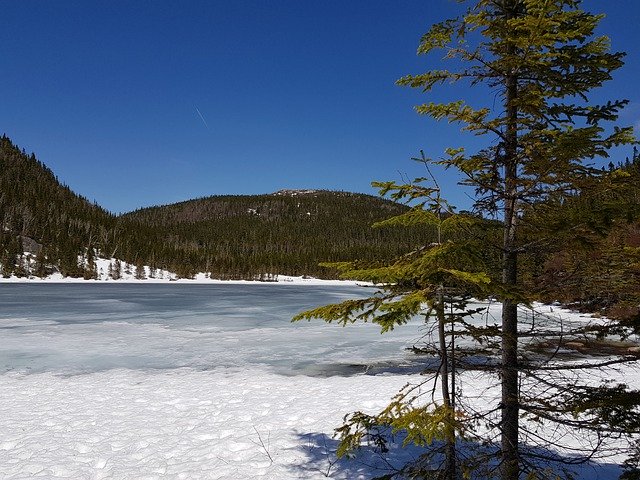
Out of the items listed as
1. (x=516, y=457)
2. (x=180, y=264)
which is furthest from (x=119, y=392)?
(x=180, y=264)

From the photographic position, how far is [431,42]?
5602mm

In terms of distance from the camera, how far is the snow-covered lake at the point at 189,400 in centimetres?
715

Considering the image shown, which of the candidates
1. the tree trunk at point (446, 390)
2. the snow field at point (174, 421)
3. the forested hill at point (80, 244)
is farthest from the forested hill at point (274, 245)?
the tree trunk at point (446, 390)

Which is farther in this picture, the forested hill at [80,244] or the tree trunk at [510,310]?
the forested hill at [80,244]

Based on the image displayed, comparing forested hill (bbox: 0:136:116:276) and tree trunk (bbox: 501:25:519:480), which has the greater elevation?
forested hill (bbox: 0:136:116:276)

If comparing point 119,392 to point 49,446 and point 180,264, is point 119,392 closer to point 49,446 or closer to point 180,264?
point 49,446

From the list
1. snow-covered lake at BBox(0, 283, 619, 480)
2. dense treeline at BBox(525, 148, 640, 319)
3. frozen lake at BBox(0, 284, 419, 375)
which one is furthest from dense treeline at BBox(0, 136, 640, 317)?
frozen lake at BBox(0, 284, 419, 375)

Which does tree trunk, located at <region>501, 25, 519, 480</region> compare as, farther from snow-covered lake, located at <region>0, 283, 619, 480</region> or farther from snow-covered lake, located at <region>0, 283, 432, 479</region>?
snow-covered lake, located at <region>0, 283, 432, 479</region>

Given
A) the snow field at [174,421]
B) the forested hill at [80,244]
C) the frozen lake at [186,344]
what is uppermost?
the forested hill at [80,244]

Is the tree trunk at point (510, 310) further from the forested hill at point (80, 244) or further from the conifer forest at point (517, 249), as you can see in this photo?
the forested hill at point (80, 244)

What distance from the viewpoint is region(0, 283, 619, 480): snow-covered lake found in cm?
715

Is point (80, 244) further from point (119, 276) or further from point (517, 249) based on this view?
point (517, 249)

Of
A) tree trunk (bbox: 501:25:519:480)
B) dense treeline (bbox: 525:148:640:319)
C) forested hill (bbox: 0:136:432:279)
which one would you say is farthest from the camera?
forested hill (bbox: 0:136:432:279)

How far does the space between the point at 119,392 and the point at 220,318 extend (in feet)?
53.3
